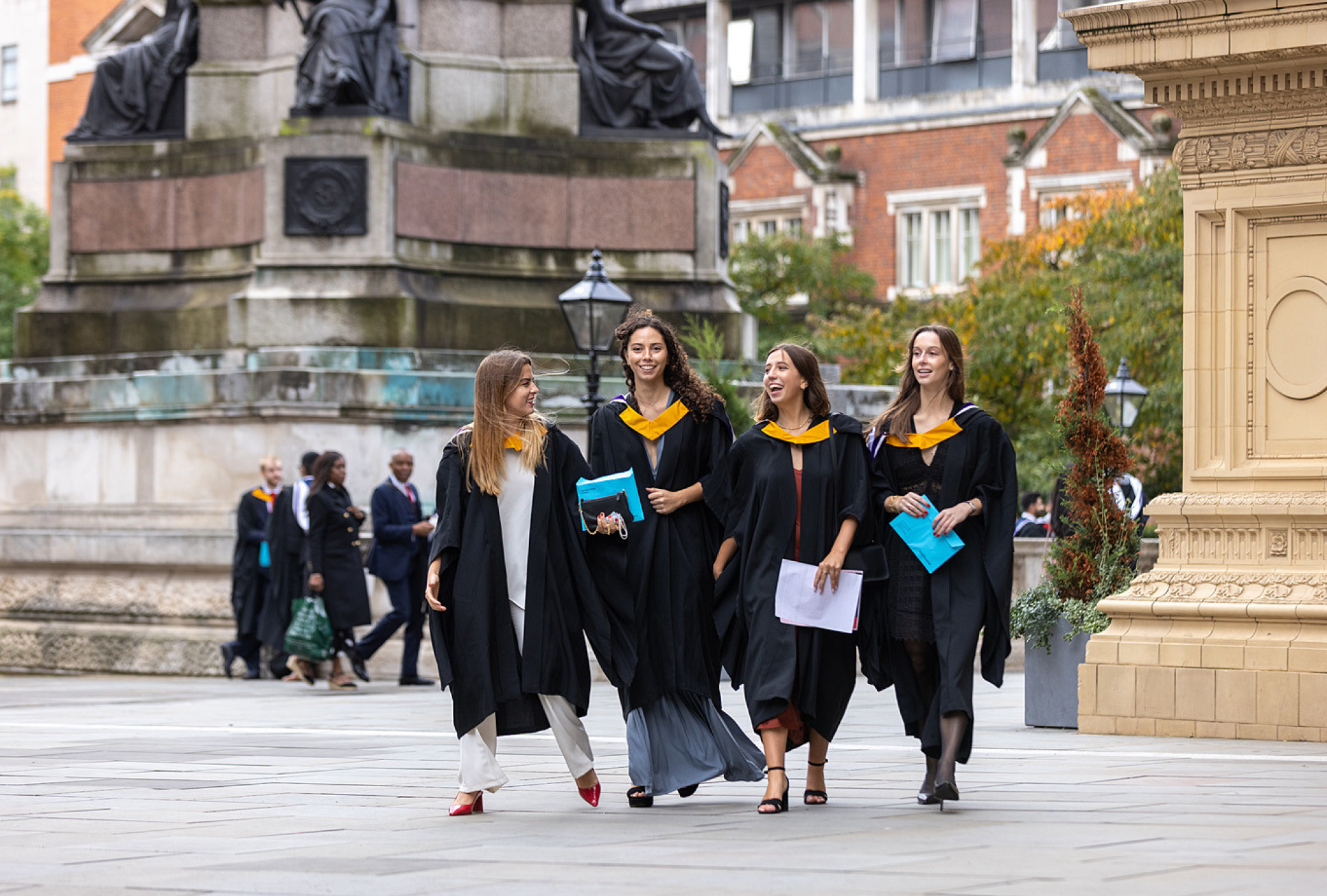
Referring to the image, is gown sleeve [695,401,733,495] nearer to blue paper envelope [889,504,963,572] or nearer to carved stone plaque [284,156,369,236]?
blue paper envelope [889,504,963,572]

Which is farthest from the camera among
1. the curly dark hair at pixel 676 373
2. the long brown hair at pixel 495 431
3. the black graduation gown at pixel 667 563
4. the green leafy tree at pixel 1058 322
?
the green leafy tree at pixel 1058 322

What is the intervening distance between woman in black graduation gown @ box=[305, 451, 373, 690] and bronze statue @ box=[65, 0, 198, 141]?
5.18m

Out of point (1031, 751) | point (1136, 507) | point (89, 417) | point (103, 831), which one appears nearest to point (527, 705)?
point (103, 831)

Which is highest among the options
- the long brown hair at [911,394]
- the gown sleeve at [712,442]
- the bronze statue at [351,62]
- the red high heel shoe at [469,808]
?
the bronze statue at [351,62]

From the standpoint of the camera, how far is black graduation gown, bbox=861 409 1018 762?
8.64 meters

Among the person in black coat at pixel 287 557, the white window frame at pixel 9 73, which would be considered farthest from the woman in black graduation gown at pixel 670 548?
the white window frame at pixel 9 73

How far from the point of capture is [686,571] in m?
9.08

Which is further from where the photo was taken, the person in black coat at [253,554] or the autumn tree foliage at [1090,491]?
the person in black coat at [253,554]

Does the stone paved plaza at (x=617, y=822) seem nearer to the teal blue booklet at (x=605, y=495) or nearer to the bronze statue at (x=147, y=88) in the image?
the teal blue booklet at (x=605, y=495)

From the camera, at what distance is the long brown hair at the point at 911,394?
354 inches

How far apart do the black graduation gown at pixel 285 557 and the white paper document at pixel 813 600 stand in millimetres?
9298

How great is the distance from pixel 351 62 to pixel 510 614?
11.4m

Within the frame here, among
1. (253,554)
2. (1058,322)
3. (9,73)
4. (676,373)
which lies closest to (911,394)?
(676,373)

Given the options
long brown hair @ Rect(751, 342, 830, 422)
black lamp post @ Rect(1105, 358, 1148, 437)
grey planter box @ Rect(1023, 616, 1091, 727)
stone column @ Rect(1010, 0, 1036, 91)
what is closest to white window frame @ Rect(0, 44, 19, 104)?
stone column @ Rect(1010, 0, 1036, 91)
